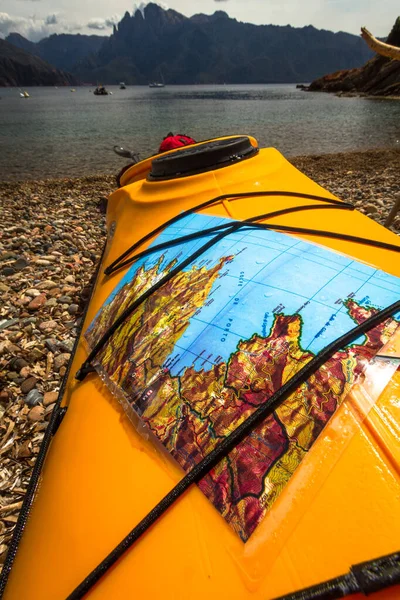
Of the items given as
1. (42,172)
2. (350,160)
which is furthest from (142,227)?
(42,172)

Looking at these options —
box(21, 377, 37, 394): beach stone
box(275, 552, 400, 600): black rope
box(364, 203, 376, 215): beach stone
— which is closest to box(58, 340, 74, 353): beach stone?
box(21, 377, 37, 394): beach stone

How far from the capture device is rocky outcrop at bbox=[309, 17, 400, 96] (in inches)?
1937

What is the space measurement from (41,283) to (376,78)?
234 ft

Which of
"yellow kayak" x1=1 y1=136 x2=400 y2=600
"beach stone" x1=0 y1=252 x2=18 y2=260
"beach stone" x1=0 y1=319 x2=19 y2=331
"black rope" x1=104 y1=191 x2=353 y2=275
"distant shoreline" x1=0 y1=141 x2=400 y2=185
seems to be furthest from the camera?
"distant shoreline" x1=0 y1=141 x2=400 y2=185

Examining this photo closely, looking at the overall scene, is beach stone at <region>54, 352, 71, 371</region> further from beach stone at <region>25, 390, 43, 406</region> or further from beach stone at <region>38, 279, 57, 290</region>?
beach stone at <region>38, 279, 57, 290</region>

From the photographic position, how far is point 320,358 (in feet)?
3.81

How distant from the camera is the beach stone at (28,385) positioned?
2.86 metres

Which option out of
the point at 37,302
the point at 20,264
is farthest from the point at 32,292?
the point at 20,264

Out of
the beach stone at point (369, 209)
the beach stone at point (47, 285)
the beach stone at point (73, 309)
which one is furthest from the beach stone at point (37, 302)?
the beach stone at point (369, 209)

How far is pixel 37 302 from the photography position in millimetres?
4016

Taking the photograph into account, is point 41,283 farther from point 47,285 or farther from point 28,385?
point 28,385

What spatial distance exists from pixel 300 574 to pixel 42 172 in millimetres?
15177

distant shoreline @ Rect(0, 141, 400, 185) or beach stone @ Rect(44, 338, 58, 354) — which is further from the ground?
distant shoreline @ Rect(0, 141, 400, 185)

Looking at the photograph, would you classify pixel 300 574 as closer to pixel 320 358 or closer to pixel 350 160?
pixel 320 358
